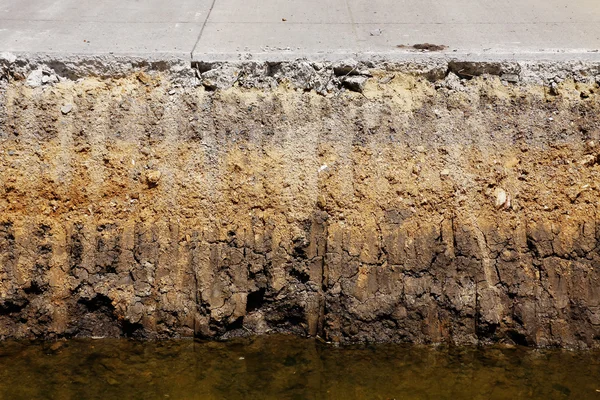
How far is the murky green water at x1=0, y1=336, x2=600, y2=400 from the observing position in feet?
16.5

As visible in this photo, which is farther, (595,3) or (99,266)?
(595,3)

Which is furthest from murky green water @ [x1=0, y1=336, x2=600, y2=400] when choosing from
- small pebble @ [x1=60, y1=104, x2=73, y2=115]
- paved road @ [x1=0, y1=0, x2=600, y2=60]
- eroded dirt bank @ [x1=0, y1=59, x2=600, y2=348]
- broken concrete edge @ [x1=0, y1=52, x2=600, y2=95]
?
paved road @ [x1=0, y1=0, x2=600, y2=60]

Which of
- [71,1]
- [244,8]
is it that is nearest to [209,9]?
[244,8]

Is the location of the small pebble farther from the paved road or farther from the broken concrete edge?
the paved road

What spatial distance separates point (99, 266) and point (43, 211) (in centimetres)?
62

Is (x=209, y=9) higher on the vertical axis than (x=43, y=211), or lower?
higher

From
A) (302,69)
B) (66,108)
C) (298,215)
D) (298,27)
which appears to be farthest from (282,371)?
(298,27)

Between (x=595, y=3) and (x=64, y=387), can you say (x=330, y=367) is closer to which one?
(x=64, y=387)

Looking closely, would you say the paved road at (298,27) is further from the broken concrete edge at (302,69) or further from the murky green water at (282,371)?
the murky green water at (282,371)

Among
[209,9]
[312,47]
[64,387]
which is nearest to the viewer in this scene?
[64,387]

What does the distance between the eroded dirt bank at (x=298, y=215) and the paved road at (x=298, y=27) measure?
523 mm

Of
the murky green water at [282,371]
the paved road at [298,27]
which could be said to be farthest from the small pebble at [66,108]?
the murky green water at [282,371]

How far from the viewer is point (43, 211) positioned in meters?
5.66

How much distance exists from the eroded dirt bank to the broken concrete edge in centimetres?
15
